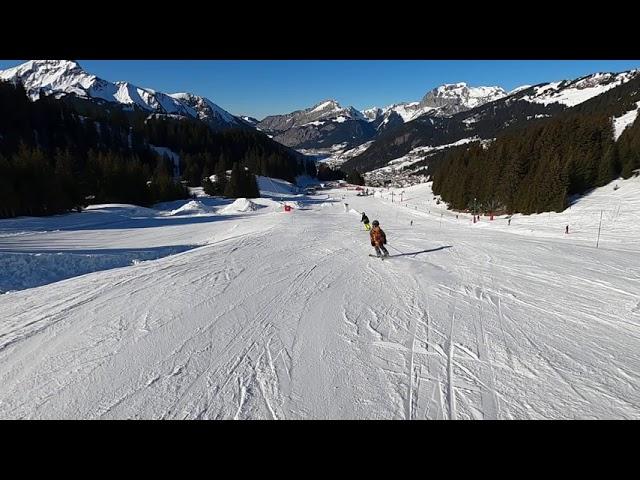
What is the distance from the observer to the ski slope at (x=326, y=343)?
4.18 metres

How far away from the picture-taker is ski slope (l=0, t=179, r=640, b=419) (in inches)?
164

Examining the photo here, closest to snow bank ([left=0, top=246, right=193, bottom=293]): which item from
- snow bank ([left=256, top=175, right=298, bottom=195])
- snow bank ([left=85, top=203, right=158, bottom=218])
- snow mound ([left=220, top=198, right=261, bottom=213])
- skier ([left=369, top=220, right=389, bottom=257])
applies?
skier ([left=369, top=220, right=389, bottom=257])

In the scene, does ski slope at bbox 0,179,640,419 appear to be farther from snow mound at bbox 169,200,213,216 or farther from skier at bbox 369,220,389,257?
snow mound at bbox 169,200,213,216

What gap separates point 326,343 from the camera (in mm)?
5820

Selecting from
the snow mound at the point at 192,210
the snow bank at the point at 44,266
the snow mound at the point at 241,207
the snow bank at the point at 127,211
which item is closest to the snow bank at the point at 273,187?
the snow mound at the point at 241,207

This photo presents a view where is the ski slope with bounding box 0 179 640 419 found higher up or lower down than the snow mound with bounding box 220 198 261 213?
higher up

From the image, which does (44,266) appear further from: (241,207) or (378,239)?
(241,207)

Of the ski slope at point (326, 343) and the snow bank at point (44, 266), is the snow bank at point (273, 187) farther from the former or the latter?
the ski slope at point (326, 343)
